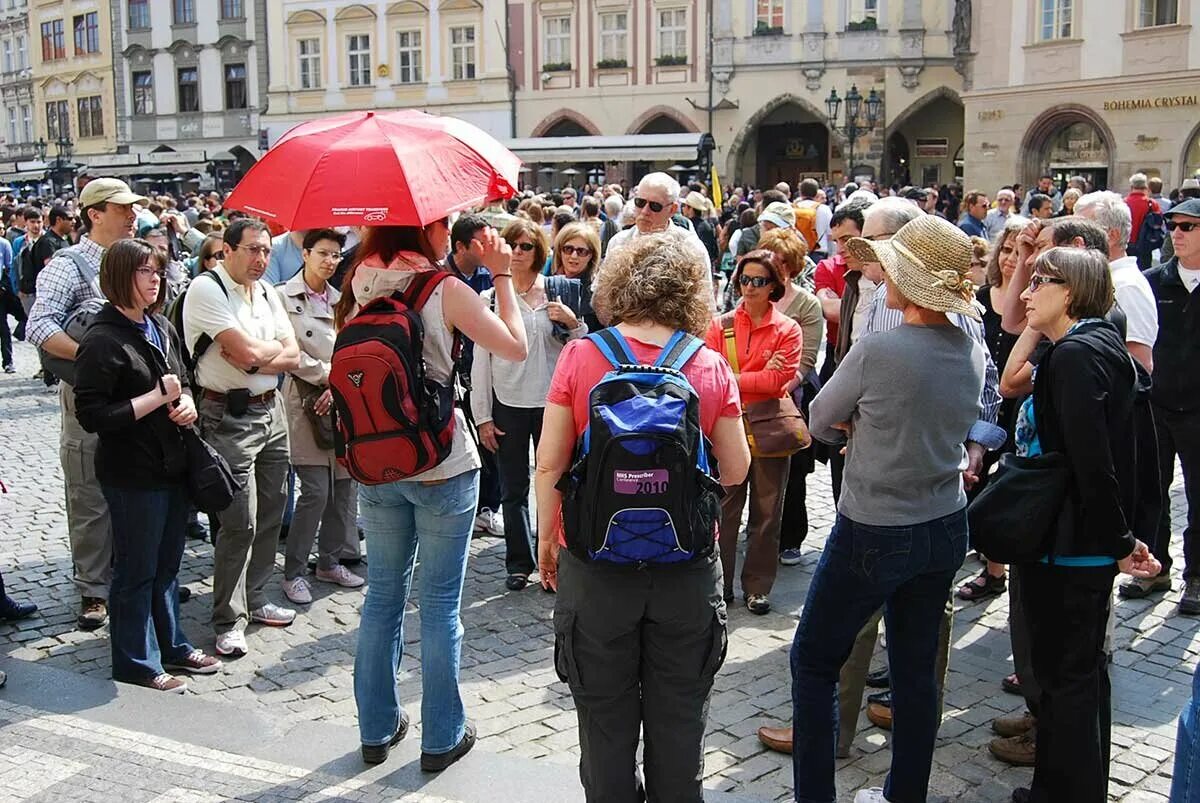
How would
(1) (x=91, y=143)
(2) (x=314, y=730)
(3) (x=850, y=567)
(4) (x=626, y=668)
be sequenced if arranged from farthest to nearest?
1. (1) (x=91, y=143)
2. (2) (x=314, y=730)
3. (3) (x=850, y=567)
4. (4) (x=626, y=668)

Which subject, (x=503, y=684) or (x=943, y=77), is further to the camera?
(x=943, y=77)

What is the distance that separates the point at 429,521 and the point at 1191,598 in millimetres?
3820

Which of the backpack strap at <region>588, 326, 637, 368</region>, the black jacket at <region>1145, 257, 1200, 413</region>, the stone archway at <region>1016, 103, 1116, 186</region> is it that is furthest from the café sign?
the backpack strap at <region>588, 326, 637, 368</region>

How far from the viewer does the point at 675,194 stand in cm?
670

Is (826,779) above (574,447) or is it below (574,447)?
below

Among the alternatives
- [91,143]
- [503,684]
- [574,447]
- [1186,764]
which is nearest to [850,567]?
[574,447]

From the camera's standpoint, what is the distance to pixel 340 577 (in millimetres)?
6145

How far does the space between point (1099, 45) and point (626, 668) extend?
92.8 feet

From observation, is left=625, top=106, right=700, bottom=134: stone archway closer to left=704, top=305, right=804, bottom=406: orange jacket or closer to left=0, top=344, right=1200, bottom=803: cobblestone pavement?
left=0, top=344, right=1200, bottom=803: cobblestone pavement

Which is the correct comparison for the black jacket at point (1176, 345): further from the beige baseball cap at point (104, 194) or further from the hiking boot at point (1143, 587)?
the beige baseball cap at point (104, 194)

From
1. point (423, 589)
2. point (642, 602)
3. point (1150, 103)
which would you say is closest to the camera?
point (642, 602)

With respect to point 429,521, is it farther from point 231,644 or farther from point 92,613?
point 92,613

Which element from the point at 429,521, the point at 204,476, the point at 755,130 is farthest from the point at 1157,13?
the point at 429,521

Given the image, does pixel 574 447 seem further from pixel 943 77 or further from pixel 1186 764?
pixel 943 77
